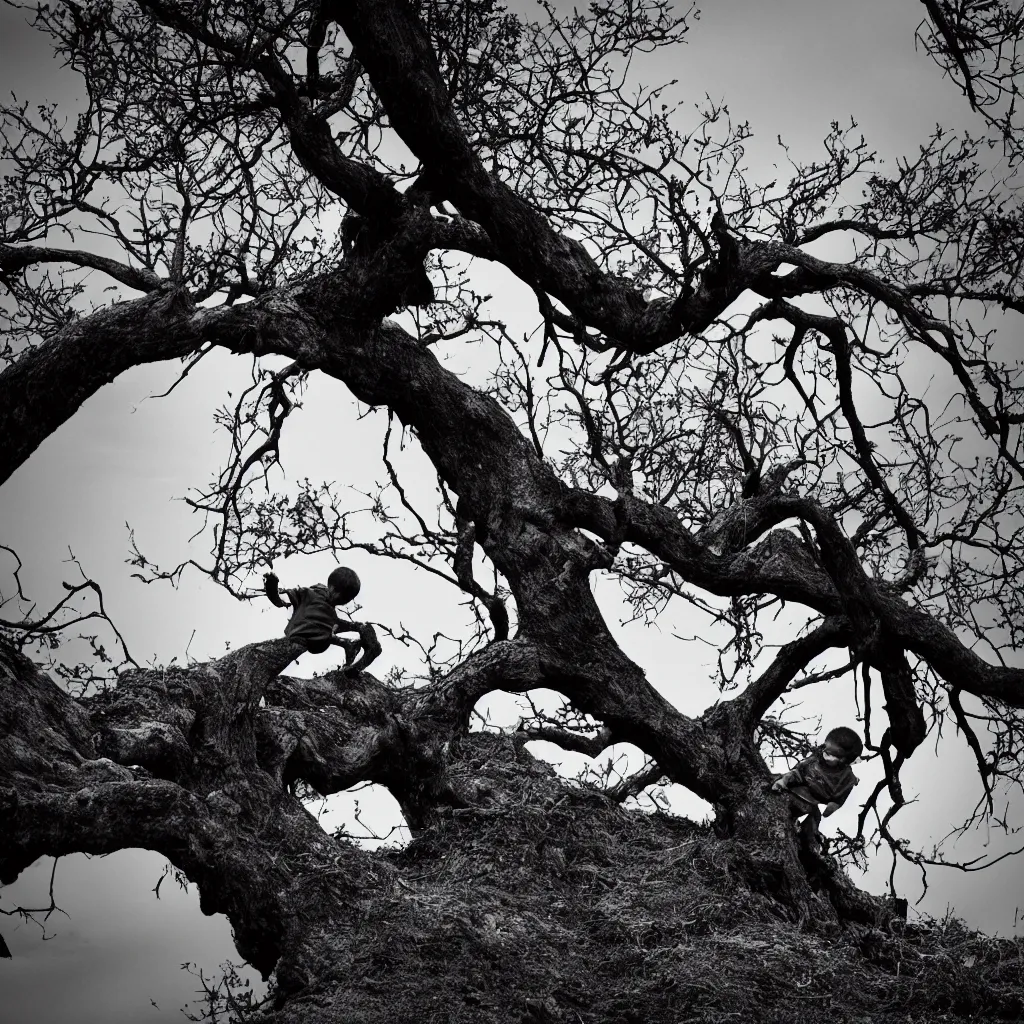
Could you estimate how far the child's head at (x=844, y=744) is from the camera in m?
8.32

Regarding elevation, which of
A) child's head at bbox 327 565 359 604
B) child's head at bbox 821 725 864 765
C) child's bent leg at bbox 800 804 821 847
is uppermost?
child's head at bbox 327 565 359 604

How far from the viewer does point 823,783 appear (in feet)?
27.9

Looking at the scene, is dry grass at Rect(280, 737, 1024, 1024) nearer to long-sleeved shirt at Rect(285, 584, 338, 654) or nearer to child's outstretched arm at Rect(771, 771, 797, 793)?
child's outstretched arm at Rect(771, 771, 797, 793)

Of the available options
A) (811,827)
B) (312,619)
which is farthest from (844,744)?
(312,619)

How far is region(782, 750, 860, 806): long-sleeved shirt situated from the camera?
27.9 feet

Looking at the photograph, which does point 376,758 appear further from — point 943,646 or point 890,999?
point 943,646

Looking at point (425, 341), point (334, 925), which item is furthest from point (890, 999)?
point (425, 341)

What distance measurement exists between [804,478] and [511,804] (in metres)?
3.79

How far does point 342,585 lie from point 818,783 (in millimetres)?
3771

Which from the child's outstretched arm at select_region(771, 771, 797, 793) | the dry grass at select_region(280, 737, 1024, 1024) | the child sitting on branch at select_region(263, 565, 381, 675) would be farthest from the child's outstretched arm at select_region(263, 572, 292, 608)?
the child's outstretched arm at select_region(771, 771, 797, 793)

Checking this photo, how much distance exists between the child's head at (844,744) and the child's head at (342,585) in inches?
140

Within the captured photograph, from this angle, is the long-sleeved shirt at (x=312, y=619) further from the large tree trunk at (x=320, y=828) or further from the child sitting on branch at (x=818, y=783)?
the child sitting on branch at (x=818, y=783)

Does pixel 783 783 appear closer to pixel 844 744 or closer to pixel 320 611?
pixel 844 744

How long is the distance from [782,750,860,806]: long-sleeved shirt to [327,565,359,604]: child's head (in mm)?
3495
